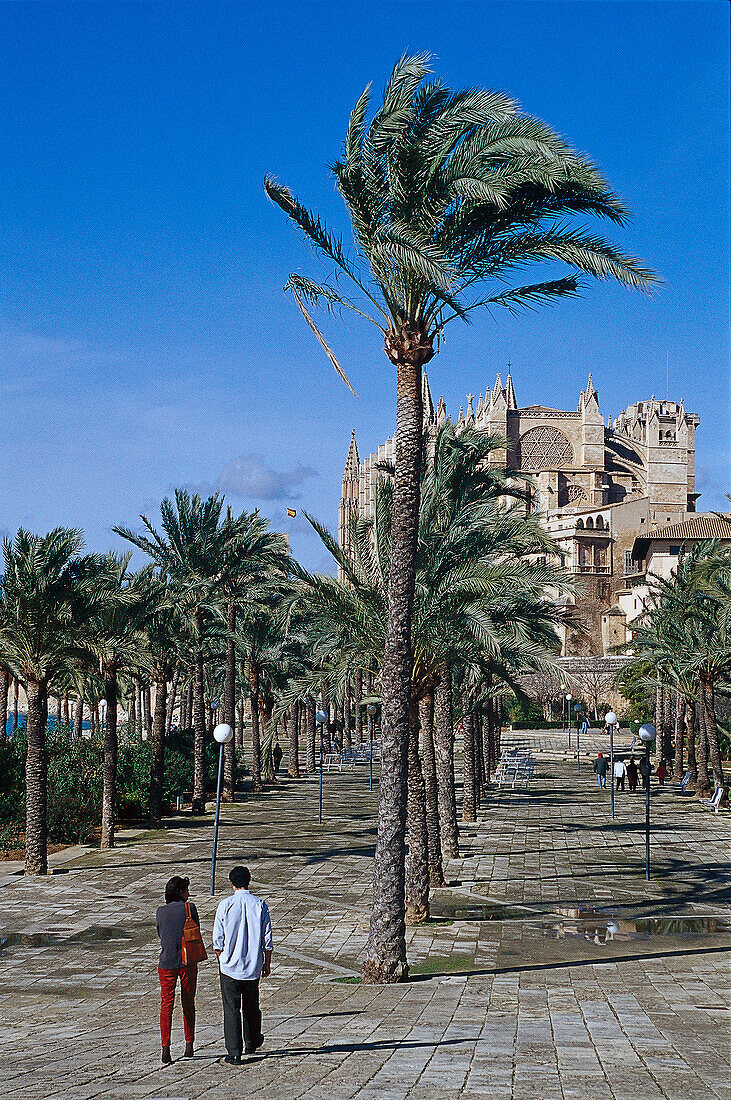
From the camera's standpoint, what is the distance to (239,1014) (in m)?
7.88

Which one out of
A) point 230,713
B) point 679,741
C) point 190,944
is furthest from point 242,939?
point 679,741

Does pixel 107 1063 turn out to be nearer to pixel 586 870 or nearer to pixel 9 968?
pixel 9 968

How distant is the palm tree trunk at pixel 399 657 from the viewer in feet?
40.5

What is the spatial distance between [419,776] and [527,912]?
2884mm

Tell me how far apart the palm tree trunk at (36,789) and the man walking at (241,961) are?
42.2 ft

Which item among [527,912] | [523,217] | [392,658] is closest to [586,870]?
[527,912]

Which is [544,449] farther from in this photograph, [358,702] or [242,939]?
[242,939]

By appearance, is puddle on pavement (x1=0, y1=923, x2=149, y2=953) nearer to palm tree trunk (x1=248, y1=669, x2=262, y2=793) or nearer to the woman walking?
the woman walking

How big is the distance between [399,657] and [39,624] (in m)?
10.1

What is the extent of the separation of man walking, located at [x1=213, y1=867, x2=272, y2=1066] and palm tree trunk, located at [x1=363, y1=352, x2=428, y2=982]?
4.22 metres

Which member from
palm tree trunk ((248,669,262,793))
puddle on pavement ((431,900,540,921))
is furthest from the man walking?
palm tree trunk ((248,669,262,793))

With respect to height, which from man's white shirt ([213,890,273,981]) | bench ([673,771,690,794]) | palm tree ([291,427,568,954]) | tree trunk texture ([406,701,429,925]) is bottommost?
bench ([673,771,690,794])

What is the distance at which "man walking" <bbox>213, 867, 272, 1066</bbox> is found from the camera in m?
7.82

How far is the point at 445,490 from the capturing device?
1833 centimetres
